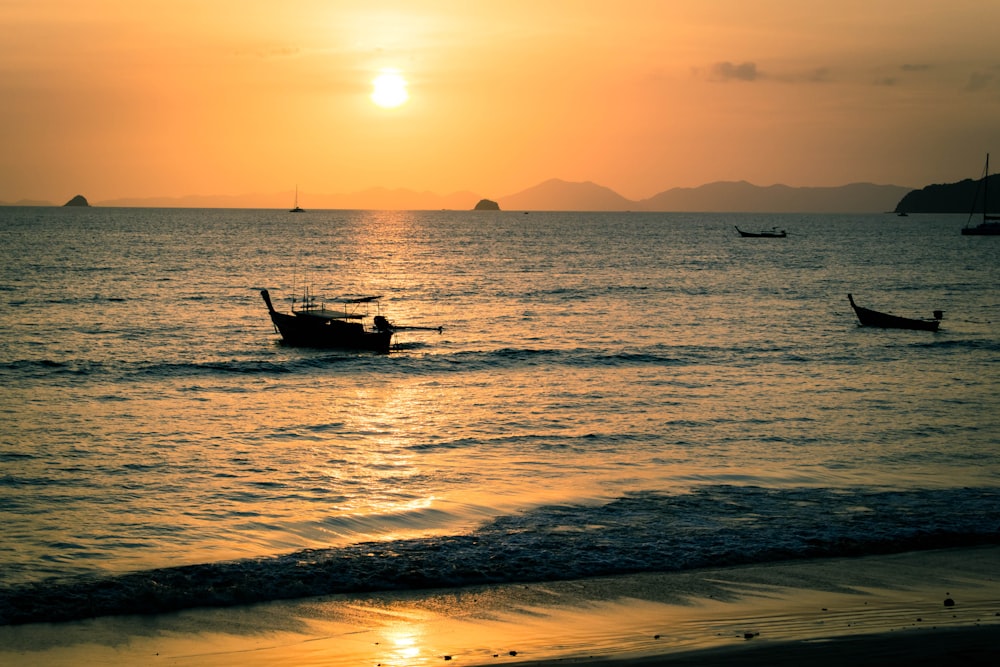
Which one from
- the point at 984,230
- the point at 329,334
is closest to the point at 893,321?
the point at 329,334

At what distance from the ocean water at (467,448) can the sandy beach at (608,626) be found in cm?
67

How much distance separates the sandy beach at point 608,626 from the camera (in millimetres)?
10094

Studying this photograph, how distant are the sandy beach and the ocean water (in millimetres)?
671

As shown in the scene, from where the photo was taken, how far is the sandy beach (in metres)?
10.1

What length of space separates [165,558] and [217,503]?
317 centimetres

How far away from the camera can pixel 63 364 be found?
35594 mm

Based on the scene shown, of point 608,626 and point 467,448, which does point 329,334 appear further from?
point 608,626

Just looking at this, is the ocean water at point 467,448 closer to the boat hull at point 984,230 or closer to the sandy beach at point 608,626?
the sandy beach at point 608,626

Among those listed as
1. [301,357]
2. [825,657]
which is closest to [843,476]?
[825,657]

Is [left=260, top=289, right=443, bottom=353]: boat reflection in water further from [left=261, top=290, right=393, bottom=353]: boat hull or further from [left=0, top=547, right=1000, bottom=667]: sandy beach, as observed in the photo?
[left=0, top=547, right=1000, bottom=667]: sandy beach

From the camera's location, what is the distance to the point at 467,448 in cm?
2222

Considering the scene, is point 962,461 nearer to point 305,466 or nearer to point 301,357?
point 305,466

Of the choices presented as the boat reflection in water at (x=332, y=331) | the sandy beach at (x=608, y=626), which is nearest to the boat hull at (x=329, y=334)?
the boat reflection in water at (x=332, y=331)

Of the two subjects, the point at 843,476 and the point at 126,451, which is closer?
the point at 843,476
